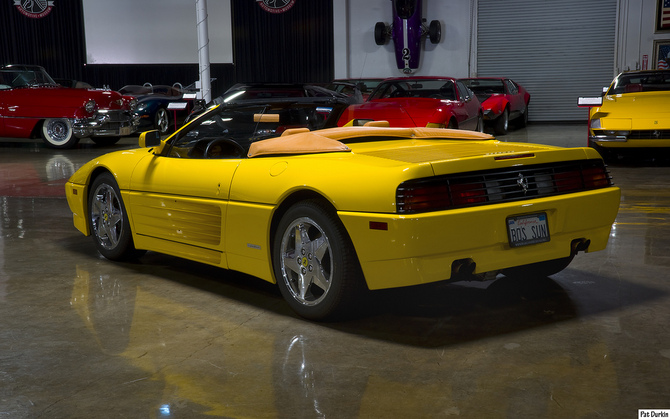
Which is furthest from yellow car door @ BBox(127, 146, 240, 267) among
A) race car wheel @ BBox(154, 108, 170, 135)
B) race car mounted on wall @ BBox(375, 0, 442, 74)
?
race car mounted on wall @ BBox(375, 0, 442, 74)

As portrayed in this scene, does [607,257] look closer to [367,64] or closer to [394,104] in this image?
[394,104]

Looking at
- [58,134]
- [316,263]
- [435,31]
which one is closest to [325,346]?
[316,263]

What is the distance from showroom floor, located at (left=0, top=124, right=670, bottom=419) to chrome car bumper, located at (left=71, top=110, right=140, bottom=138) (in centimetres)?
930

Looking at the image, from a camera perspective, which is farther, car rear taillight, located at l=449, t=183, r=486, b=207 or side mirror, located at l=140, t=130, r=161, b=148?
side mirror, located at l=140, t=130, r=161, b=148

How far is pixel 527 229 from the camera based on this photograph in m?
3.44

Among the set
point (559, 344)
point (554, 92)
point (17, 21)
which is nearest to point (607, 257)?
point (559, 344)

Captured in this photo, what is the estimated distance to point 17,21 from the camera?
26.0m

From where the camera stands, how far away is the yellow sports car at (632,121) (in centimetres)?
949

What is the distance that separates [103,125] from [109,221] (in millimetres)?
→ 9637

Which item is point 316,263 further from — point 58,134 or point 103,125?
point 58,134

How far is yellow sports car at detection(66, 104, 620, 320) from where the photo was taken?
322 centimetres

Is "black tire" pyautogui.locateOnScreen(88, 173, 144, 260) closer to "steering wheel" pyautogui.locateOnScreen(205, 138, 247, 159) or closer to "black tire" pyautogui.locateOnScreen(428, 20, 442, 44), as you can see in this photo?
"steering wheel" pyautogui.locateOnScreen(205, 138, 247, 159)

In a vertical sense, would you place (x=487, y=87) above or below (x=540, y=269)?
above

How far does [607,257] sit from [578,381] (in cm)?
230
